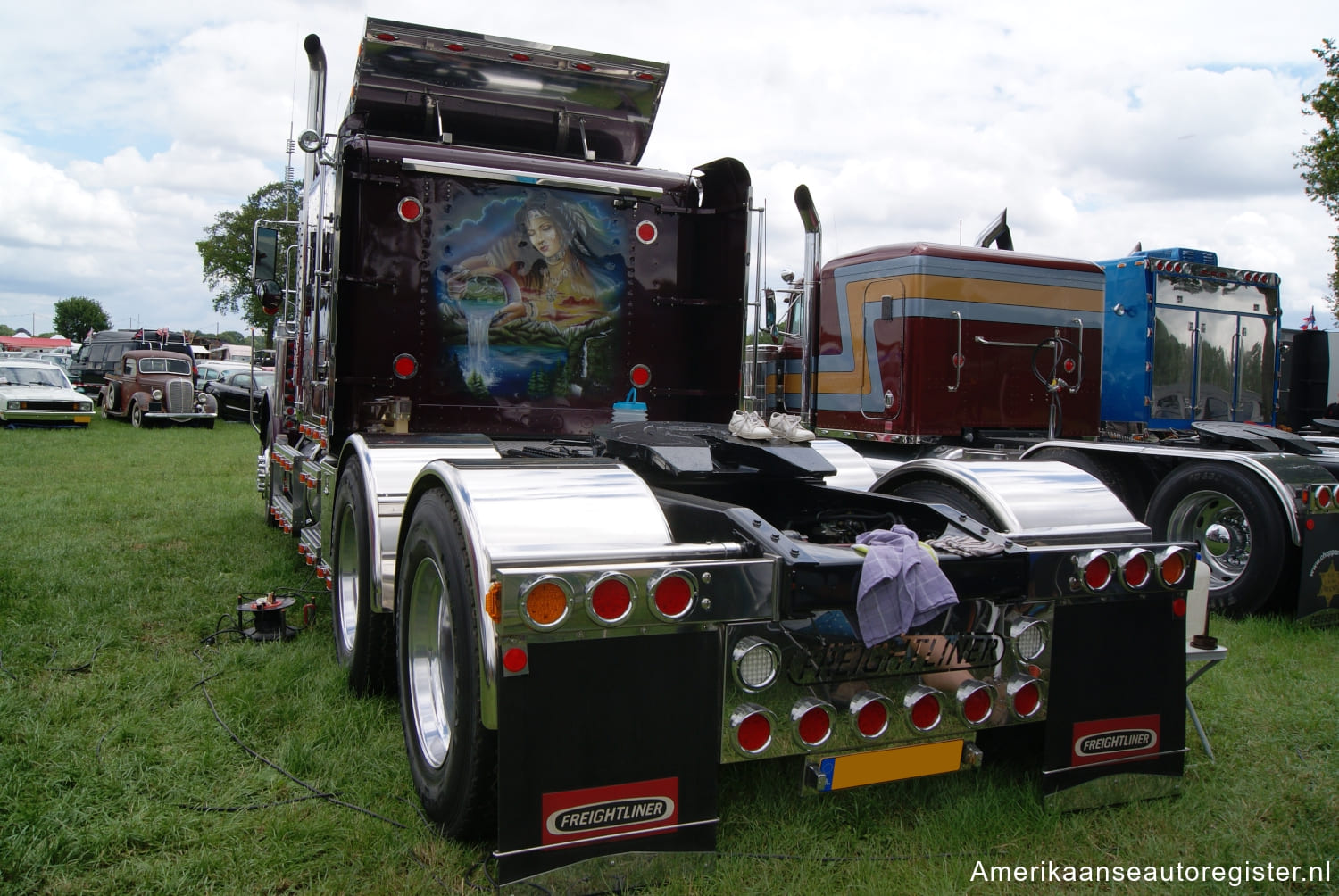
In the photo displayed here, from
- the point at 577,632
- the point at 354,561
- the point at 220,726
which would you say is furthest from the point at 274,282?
the point at 577,632

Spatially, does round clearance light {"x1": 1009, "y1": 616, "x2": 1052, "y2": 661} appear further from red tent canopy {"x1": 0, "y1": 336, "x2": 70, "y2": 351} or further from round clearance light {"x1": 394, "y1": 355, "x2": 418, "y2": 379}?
red tent canopy {"x1": 0, "y1": 336, "x2": 70, "y2": 351}

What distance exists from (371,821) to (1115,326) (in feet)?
28.7

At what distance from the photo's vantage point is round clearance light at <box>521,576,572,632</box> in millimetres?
2439

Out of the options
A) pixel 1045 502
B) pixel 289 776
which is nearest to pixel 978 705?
pixel 1045 502

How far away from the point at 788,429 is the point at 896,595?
1394 millimetres

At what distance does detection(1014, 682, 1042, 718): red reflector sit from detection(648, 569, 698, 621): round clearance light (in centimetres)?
118

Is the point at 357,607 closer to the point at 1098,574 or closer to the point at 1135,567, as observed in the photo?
the point at 1098,574

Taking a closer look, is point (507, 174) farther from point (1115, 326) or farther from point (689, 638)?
point (1115, 326)

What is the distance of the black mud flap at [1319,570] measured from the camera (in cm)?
591

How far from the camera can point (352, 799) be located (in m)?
3.27

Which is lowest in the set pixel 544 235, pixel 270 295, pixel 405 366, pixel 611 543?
pixel 611 543

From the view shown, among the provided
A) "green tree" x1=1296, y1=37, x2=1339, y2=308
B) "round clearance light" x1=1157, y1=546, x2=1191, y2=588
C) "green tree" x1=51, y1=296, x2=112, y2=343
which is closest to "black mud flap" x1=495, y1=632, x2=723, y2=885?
"round clearance light" x1=1157, y1=546, x2=1191, y2=588

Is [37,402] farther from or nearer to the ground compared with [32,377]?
nearer to the ground

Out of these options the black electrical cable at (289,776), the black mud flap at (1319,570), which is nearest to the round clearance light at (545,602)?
the black electrical cable at (289,776)
